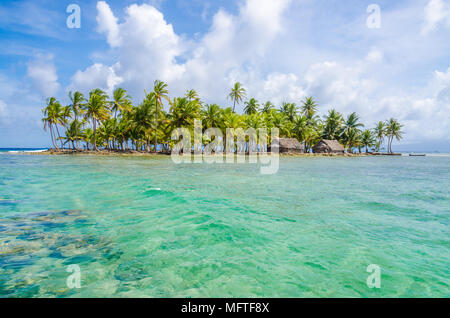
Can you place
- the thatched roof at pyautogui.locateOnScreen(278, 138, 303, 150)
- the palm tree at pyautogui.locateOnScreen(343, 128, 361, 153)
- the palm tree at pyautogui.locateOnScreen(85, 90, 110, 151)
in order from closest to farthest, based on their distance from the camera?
1. the palm tree at pyautogui.locateOnScreen(85, 90, 110, 151)
2. the thatched roof at pyautogui.locateOnScreen(278, 138, 303, 150)
3. the palm tree at pyautogui.locateOnScreen(343, 128, 361, 153)

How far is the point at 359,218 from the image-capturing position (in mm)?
6152

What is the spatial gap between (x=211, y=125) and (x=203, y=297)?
45.1m

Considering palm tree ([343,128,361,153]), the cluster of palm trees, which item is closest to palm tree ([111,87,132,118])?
the cluster of palm trees

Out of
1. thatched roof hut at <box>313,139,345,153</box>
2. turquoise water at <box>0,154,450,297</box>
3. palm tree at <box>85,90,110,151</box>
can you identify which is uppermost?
palm tree at <box>85,90,110,151</box>

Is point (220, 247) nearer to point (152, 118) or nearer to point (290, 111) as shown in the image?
point (152, 118)

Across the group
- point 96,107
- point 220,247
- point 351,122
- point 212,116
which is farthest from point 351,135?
point 220,247

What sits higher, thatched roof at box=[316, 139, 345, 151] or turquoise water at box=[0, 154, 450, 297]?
thatched roof at box=[316, 139, 345, 151]

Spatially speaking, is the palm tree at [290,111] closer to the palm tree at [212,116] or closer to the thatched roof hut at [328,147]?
the thatched roof hut at [328,147]

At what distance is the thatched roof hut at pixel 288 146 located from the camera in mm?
54469

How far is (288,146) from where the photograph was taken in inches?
2158

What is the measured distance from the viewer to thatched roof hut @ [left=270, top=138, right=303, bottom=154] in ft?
179

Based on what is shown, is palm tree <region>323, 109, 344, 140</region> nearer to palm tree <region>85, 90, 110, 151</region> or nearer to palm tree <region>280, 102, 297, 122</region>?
palm tree <region>280, 102, 297, 122</region>
